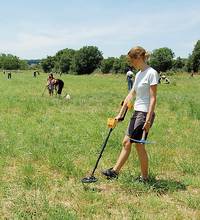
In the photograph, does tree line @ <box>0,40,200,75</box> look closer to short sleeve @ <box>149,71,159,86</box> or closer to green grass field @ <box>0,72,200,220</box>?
green grass field @ <box>0,72,200,220</box>

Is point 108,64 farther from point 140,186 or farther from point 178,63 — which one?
point 140,186

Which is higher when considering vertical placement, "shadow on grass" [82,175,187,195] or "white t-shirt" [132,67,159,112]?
"white t-shirt" [132,67,159,112]

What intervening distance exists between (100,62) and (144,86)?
11860cm

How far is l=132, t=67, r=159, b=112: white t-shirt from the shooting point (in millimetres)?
6301

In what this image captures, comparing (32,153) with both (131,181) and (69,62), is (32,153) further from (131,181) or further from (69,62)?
(69,62)

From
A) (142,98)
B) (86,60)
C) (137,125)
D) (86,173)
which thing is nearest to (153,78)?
(142,98)

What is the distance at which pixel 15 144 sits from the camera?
927cm

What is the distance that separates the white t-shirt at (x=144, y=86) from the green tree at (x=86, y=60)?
117m

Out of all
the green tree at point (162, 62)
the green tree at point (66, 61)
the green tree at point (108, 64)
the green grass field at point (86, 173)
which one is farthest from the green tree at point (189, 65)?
the green grass field at point (86, 173)

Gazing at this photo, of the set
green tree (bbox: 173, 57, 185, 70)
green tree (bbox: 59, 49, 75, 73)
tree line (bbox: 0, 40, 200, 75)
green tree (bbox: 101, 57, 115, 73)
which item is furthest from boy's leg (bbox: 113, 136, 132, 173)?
green tree (bbox: 59, 49, 75, 73)

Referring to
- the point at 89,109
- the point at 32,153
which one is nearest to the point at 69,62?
the point at 89,109

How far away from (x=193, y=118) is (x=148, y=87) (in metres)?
8.48

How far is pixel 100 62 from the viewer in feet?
407

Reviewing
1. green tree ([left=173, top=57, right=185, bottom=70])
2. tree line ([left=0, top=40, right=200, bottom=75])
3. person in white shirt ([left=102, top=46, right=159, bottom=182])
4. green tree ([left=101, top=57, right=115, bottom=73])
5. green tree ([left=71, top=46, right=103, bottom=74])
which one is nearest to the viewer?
person in white shirt ([left=102, top=46, right=159, bottom=182])
